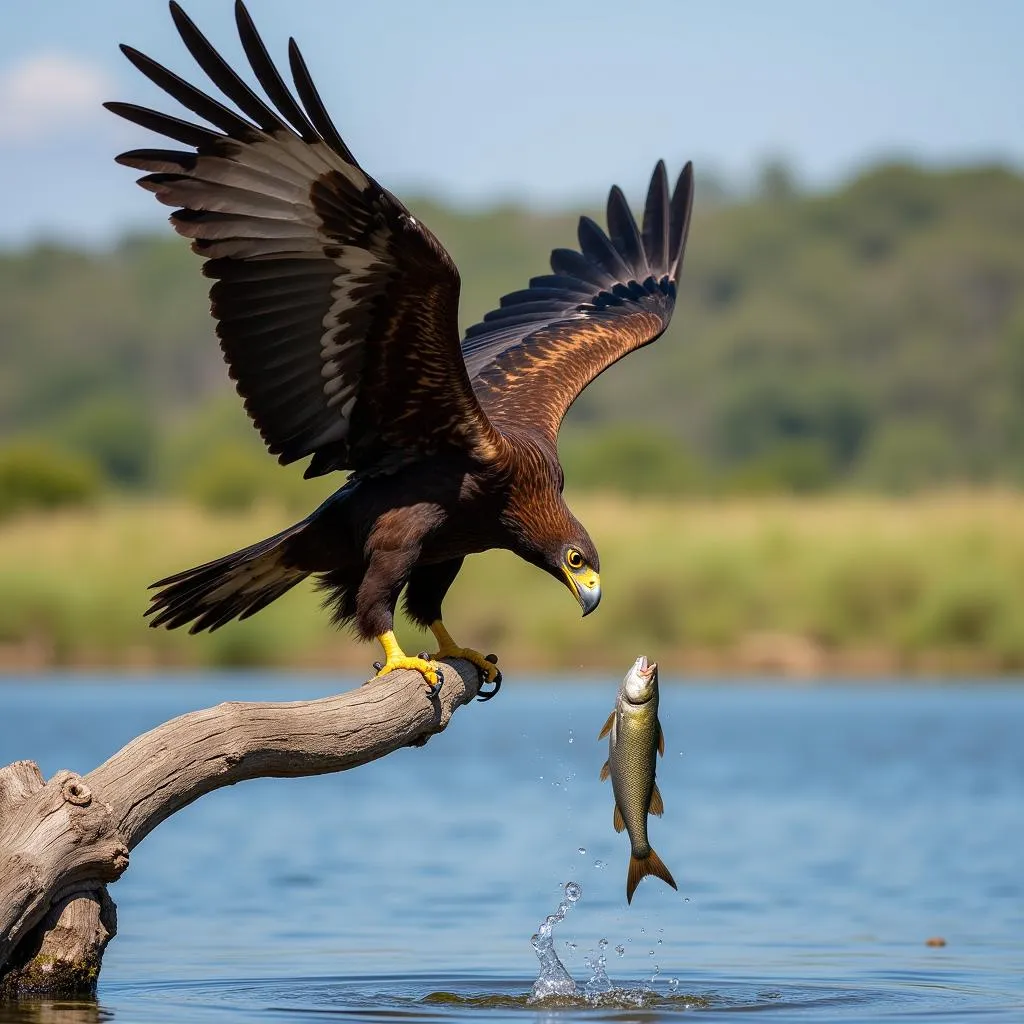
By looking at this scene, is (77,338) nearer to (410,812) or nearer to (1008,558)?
(1008,558)

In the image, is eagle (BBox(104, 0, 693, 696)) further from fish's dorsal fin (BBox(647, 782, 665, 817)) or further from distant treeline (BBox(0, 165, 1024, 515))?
distant treeline (BBox(0, 165, 1024, 515))

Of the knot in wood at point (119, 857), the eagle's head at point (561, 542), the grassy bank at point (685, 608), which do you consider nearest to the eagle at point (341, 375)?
the eagle's head at point (561, 542)

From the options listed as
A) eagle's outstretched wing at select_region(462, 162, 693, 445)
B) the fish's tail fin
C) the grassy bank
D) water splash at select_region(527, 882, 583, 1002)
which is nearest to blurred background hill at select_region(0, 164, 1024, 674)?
A: the grassy bank

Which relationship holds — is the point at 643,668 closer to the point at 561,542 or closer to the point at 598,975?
the point at 561,542

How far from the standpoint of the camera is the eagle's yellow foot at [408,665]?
7.24 meters

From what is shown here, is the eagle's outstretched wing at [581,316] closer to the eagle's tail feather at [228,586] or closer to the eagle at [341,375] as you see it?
the eagle at [341,375]

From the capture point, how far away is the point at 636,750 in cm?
702

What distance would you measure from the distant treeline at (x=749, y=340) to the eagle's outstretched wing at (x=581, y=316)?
5272cm

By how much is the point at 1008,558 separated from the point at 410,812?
11784 mm

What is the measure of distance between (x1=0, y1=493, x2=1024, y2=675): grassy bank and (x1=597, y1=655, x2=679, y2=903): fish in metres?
16.5

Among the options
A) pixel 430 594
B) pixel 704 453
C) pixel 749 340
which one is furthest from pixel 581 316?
pixel 749 340

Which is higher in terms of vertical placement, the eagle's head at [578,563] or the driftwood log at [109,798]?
the eagle's head at [578,563]

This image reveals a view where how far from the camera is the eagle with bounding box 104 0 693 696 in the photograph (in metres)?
6.86

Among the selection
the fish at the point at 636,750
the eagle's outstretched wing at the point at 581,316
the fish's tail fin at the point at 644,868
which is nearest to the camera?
the fish at the point at 636,750
